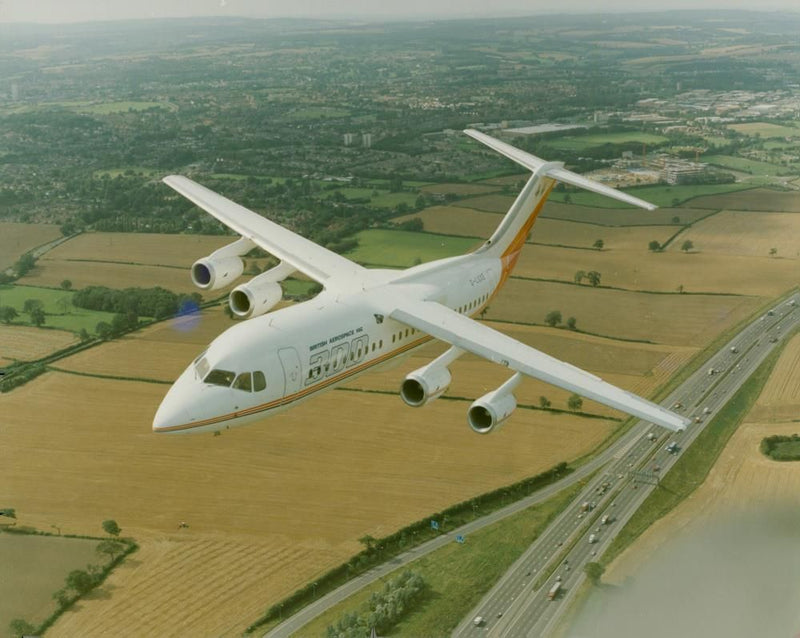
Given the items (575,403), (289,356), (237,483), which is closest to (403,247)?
(575,403)

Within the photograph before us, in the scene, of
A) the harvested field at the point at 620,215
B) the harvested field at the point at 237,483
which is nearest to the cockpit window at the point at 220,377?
the harvested field at the point at 237,483

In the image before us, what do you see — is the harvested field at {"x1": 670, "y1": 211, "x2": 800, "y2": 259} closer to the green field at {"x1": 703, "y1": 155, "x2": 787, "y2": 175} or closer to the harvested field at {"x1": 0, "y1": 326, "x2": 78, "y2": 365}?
the green field at {"x1": 703, "y1": 155, "x2": 787, "y2": 175}

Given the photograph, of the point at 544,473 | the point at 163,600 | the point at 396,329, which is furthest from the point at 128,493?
the point at 544,473

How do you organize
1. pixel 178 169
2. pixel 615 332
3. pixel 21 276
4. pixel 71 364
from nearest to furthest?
1. pixel 71 364
2. pixel 615 332
3. pixel 21 276
4. pixel 178 169

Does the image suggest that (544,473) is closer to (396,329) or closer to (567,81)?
(396,329)

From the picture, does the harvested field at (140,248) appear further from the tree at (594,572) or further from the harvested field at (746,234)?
the tree at (594,572)

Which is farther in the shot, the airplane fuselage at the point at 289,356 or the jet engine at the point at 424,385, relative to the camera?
the jet engine at the point at 424,385

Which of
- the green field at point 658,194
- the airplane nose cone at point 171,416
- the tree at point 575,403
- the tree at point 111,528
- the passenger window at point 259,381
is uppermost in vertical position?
the passenger window at point 259,381
